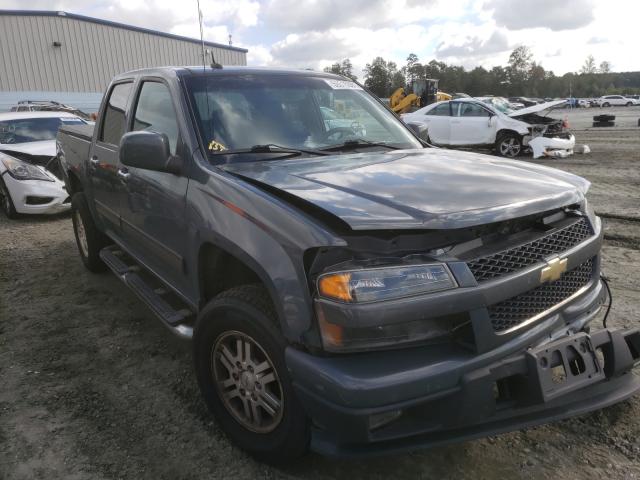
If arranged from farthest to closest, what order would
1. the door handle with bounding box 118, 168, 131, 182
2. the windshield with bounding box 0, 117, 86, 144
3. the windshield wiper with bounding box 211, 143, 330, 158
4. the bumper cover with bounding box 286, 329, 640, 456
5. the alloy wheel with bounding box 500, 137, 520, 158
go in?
the alloy wheel with bounding box 500, 137, 520, 158 < the windshield with bounding box 0, 117, 86, 144 < the door handle with bounding box 118, 168, 131, 182 < the windshield wiper with bounding box 211, 143, 330, 158 < the bumper cover with bounding box 286, 329, 640, 456

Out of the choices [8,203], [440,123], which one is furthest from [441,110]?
[8,203]

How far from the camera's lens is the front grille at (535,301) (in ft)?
6.50

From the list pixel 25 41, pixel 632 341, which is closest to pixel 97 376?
pixel 632 341

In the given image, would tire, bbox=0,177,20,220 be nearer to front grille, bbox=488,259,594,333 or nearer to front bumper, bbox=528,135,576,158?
front grille, bbox=488,259,594,333

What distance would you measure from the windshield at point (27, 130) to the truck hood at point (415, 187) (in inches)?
293

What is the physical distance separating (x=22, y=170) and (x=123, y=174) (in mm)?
5215

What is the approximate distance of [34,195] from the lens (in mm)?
7578

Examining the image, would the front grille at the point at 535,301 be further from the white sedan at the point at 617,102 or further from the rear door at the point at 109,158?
the white sedan at the point at 617,102

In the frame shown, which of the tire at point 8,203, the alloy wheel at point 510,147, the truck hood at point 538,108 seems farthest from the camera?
the alloy wheel at point 510,147

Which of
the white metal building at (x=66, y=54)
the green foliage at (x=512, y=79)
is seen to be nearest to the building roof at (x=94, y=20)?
the white metal building at (x=66, y=54)

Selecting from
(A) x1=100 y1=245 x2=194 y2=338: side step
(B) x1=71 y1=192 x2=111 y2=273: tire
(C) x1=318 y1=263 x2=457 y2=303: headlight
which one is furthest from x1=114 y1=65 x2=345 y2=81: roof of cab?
(C) x1=318 y1=263 x2=457 y2=303: headlight

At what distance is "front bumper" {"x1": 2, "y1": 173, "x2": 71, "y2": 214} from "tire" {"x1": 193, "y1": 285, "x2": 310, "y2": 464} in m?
6.23

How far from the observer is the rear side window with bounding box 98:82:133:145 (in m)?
3.95

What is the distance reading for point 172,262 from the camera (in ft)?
10.0
